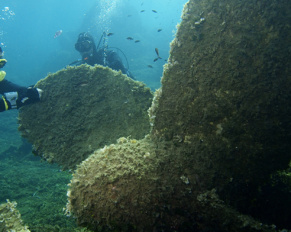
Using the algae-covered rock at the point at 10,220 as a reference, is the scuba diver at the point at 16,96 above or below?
above

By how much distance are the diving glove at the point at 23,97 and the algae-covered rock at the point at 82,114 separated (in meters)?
0.13

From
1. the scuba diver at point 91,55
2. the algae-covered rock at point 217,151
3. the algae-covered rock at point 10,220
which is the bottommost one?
the algae-covered rock at point 10,220

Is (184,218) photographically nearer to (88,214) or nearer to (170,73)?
(88,214)

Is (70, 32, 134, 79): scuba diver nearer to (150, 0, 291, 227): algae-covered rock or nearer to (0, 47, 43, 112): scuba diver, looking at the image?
(0, 47, 43, 112): scuba diver

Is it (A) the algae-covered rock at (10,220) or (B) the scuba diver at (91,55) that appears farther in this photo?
(B) the scuba diver at (91,55)

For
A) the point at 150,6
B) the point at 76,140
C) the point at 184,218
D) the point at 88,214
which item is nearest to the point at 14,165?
the point at 76,140

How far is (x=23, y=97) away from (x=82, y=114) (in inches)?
52.8

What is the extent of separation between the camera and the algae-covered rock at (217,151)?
1.85 metres

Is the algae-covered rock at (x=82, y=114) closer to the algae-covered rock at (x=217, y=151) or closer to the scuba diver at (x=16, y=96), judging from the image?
the scuba diver at (x=16, y=96)

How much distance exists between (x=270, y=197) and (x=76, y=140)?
3426 millimetres

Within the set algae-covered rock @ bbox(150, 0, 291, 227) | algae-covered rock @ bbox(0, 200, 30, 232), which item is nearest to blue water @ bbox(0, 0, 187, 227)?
algae-covered rock @ bbox(150, 0, 291, 227)

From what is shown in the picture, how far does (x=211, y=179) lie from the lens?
79.4 inches

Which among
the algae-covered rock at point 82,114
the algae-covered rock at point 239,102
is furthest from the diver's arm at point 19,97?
the algae-covered rock at point 239,102

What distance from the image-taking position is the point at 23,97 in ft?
12.5
